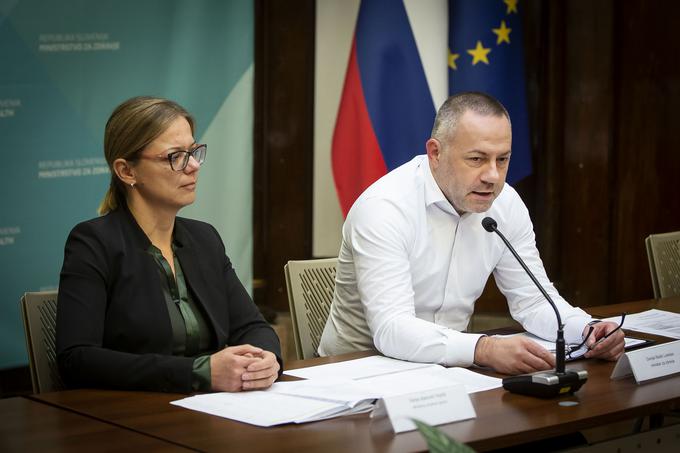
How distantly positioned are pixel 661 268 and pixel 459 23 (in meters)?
1.65

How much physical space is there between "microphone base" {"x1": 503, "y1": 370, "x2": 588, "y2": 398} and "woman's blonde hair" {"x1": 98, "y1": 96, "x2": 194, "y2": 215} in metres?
1.11

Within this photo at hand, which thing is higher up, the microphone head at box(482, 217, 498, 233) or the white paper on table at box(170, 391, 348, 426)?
the microphone head at box(482, 217, 498, 233)

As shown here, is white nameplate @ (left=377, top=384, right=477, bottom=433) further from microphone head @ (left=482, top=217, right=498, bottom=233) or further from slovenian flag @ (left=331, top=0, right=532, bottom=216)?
slovenian flag @ (left=331, top=0, right=532, bottom=216)

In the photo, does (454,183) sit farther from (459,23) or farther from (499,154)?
(459,23)

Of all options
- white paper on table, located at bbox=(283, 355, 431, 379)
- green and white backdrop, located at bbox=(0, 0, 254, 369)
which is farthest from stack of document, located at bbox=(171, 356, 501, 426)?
green and white backdrop, located at bbox=(0, 0, 254, 369)

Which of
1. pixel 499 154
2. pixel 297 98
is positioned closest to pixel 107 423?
pixel 499 154

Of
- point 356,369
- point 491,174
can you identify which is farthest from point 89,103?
point 356,369

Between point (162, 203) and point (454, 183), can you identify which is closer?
point (162, 203)

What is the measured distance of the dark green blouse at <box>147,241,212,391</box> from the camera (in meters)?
2.58

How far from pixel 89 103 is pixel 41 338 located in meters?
1.85

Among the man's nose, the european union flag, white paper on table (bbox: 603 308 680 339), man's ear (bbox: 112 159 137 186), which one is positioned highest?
the european union flag

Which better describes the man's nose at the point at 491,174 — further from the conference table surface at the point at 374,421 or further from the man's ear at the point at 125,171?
the man's ear at the point at 125,171

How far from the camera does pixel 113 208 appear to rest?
8.79 ft

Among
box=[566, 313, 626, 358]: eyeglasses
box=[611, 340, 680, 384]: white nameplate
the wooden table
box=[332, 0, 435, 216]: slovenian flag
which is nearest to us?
the wooden table
